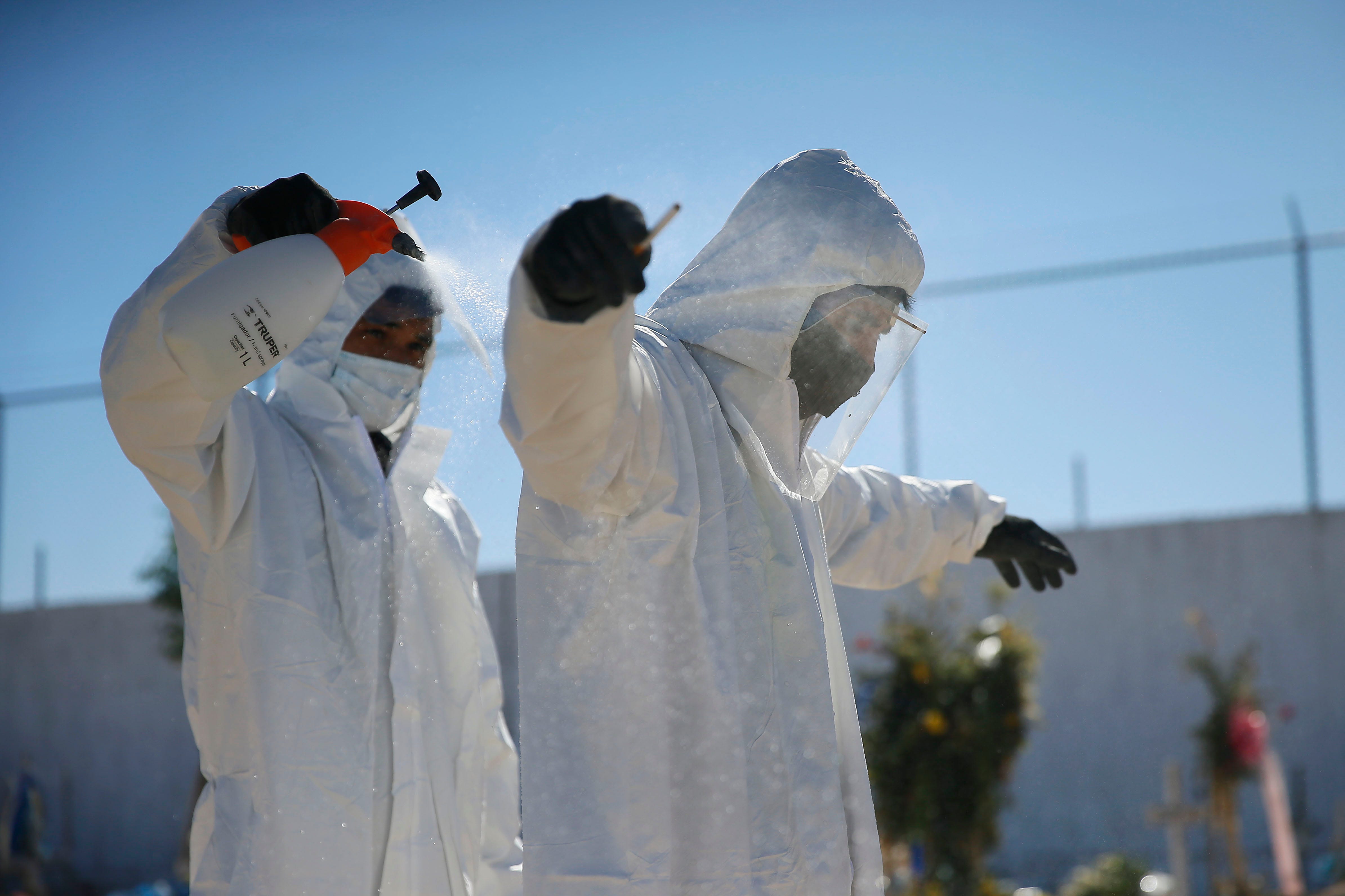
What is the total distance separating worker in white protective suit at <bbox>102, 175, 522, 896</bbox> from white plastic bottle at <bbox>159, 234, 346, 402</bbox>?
0.20 ft

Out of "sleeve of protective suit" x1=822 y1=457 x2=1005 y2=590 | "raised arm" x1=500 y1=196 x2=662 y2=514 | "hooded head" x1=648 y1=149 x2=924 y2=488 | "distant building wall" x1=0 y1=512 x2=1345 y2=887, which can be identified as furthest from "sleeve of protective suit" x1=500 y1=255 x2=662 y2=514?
"distant building wall" x1=0 y1=512 x2=1345 y2=887

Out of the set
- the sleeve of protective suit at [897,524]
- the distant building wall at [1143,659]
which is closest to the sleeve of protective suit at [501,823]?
the sleeve of protective suit at [897,524]

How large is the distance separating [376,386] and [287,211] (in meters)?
0.84

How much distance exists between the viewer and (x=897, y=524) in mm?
2439

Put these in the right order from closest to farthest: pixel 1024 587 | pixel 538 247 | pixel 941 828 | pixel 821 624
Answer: pixel 538 247 → pixel 821 624 → pixel 941 828 → pixel 1024 587

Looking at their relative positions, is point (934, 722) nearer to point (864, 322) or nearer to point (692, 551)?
point (864, 322)

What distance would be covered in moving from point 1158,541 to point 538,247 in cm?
691

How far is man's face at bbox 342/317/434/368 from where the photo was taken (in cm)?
240

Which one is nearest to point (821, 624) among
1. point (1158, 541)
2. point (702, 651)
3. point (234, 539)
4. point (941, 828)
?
point (702, 651)

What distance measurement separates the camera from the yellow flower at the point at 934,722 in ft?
16.2

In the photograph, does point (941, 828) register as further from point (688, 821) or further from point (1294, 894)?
point (688, 821)

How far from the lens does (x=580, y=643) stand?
1.41 m

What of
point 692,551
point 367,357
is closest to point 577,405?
point 692,551

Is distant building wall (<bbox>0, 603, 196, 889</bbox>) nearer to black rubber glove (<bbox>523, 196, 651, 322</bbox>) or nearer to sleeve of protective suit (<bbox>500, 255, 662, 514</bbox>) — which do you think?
sleeve of protective suit (<bbox>500, 255, 662, 514</bbox>)
